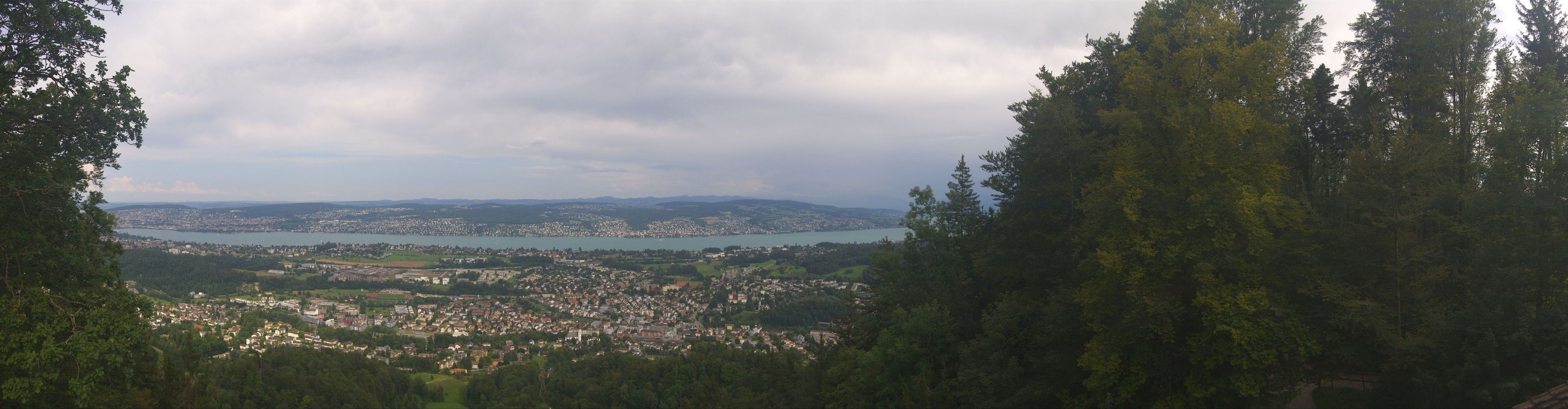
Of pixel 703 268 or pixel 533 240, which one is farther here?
pixel 533 240

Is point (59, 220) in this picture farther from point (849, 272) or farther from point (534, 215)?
point (534, 215)

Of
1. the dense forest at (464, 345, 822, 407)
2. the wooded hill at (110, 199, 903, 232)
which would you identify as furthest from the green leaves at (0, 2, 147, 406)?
the wooded hill at (110, 199, 903, 232)

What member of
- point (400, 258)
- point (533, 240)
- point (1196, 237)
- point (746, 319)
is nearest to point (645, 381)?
point (746, 319)

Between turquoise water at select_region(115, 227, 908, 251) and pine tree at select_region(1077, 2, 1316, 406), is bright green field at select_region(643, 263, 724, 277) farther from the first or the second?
pine tree at select_region(1077, 2, 1316, 406)

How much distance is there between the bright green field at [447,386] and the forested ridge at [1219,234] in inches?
685

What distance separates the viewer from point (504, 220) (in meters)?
160

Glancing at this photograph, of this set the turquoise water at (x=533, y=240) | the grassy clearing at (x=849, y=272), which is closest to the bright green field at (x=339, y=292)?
the turquoise water at (x=533, y=240)

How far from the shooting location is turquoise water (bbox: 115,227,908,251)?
12244cm

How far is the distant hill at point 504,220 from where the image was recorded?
487ft

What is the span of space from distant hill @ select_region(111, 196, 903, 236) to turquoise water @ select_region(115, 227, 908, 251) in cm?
304

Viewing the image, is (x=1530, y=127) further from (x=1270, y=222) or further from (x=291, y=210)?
(x=291, y=210)

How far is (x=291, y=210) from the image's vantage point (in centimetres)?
16325

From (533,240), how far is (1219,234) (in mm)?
147773

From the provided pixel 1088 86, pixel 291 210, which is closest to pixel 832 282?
pixel 1088 86
